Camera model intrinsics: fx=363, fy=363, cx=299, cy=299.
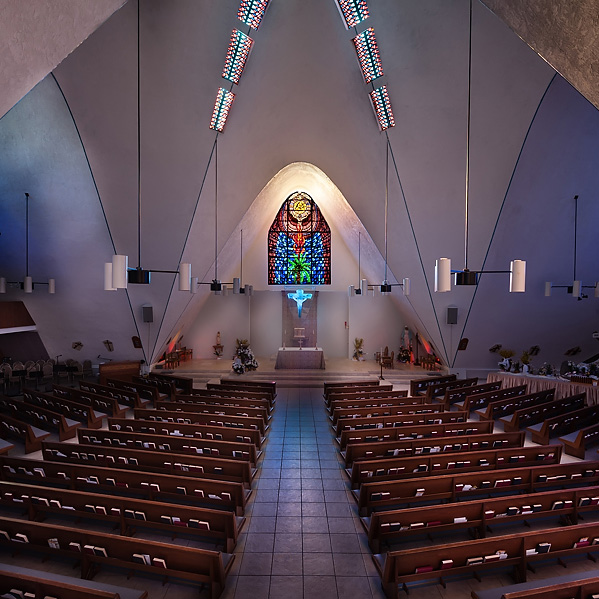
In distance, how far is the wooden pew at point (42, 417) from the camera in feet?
28.6

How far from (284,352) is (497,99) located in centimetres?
1187

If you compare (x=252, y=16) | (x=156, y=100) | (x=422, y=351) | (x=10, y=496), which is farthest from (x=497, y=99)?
(x=422, y=351)

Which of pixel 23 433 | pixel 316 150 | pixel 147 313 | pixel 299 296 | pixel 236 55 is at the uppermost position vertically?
pixel 236 55

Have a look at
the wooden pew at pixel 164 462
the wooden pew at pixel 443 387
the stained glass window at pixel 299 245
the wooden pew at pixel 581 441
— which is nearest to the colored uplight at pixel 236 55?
the wooden pew at pixel 164 462

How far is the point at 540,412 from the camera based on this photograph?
30.2 ft

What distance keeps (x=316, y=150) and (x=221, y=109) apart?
4.07 metres

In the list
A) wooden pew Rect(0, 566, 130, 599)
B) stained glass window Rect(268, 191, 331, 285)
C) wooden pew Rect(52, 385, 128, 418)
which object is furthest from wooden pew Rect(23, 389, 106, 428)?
stained glass window Rect(268, 191, 331, 285)

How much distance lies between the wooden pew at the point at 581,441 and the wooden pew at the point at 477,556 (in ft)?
13.1

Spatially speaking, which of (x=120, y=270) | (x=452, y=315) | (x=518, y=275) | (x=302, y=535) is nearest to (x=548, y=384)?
(x=452, y=315)

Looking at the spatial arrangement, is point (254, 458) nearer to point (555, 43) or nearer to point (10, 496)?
point (10, 496)

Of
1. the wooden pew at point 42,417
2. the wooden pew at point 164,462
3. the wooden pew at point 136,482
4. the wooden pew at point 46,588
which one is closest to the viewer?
the wooden pew at point 46,588

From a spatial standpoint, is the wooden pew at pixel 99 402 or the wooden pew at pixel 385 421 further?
the wooden pew at pixel 99 402

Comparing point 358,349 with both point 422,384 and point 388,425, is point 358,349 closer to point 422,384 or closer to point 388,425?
point 422,384

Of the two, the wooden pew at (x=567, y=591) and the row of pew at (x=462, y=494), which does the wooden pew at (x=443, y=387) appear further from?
the wooden pew at (x=567, y=591)
